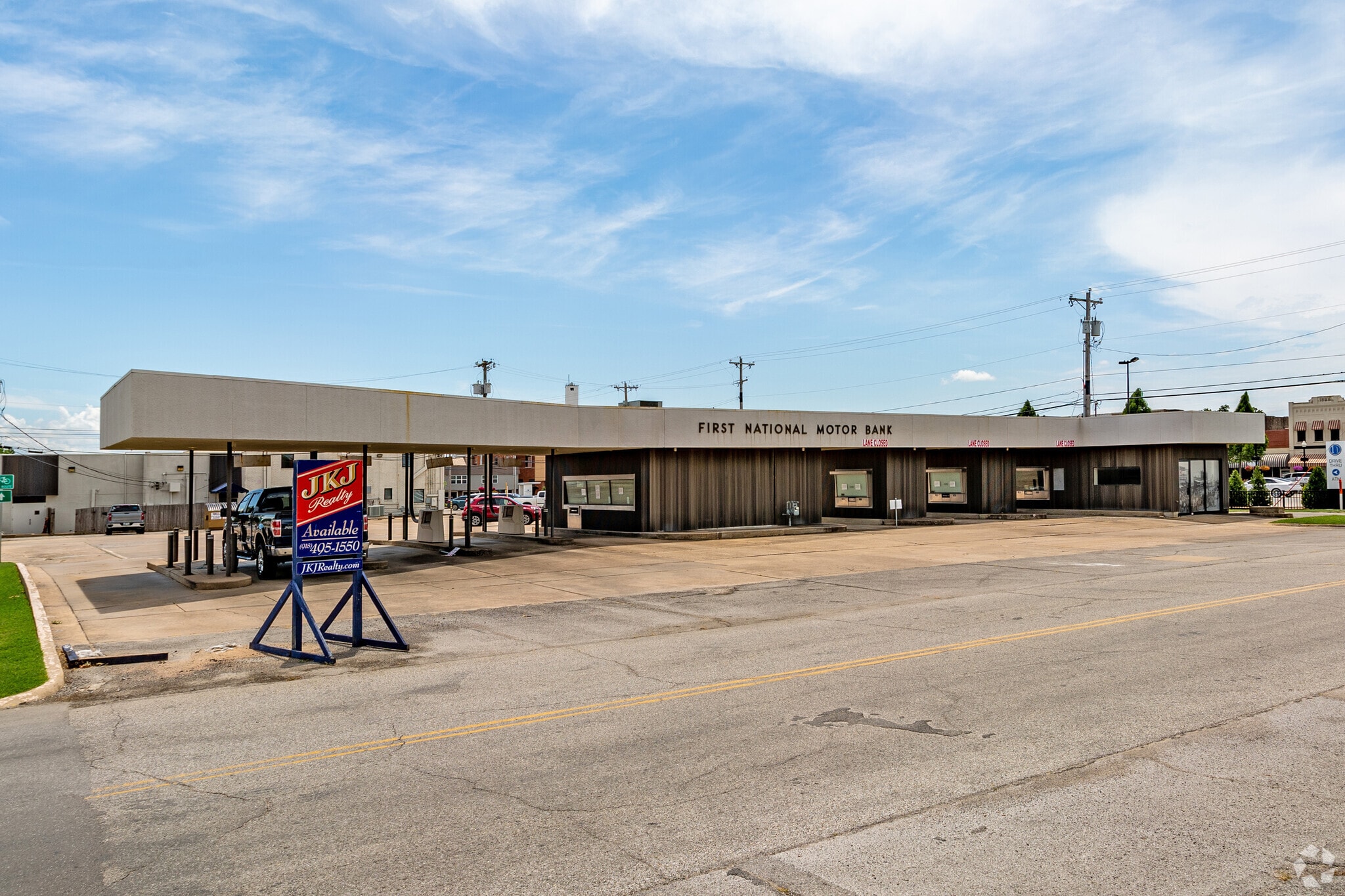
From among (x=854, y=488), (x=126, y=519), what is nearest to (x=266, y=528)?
(x=854, y=488)

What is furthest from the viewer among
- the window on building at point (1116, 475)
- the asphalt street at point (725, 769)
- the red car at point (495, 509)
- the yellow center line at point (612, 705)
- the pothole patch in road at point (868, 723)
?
the red car at point (495, 509)

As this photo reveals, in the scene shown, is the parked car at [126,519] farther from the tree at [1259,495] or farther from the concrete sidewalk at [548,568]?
the tree at [1259,495]

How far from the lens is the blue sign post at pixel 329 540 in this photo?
11.7 metres

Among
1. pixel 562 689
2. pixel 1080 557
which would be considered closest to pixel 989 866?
pixel 562 689

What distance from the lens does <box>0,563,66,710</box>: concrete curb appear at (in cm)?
932

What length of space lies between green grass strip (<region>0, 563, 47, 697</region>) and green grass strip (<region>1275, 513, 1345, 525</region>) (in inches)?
1543

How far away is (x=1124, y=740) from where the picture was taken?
22.8 ft

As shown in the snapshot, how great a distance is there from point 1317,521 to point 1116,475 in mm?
8326

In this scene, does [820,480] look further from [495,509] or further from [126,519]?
[126,519]

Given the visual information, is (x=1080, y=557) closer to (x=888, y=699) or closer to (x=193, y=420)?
(x=888, y=699)

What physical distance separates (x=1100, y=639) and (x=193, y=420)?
55.2ft

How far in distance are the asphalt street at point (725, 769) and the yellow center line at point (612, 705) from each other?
5 cm

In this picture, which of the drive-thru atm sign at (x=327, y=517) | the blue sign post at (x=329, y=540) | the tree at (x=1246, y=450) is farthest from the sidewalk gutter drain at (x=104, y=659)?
the tree at (x=1246, y=450)

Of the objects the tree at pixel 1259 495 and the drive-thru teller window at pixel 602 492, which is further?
the tree at pixel 1259 495
